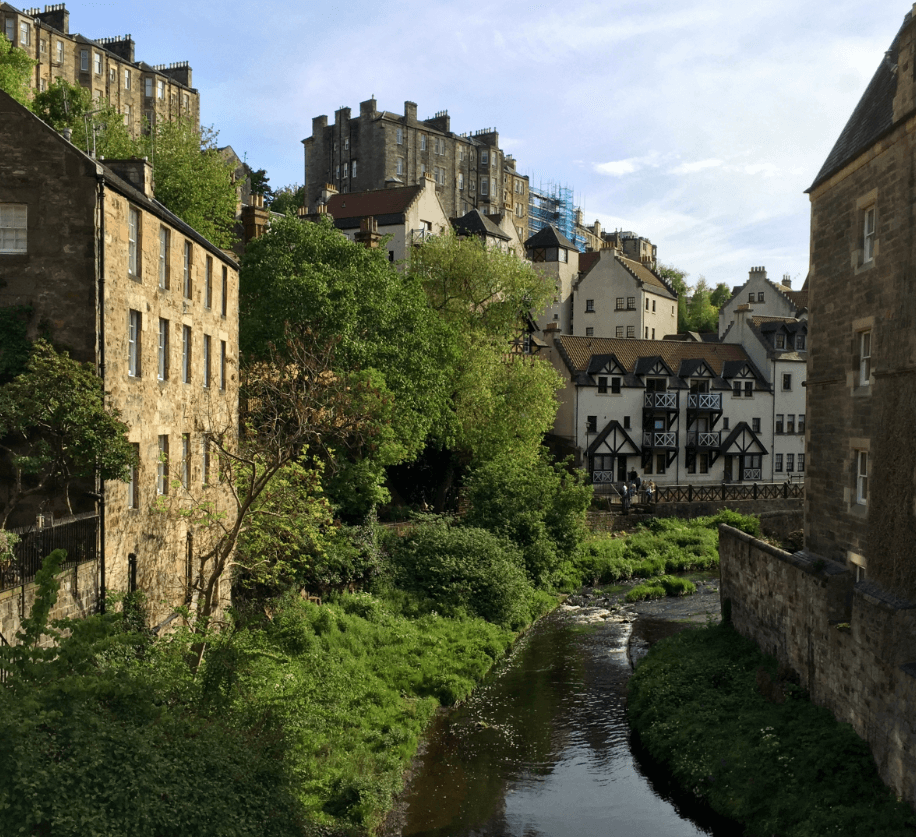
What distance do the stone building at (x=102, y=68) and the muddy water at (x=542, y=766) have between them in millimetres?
57247

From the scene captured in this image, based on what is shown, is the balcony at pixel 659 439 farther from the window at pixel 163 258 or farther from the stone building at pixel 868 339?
the window at pixel 163 258

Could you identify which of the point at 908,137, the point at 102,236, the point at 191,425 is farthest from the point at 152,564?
the point at 908,137

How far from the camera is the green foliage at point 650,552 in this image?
41219 millimetres

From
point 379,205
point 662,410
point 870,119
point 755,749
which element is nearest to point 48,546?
point 755,749

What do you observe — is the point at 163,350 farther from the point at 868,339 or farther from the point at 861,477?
the point at 861,477

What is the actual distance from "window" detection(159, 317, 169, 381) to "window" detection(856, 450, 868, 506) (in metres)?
16.8

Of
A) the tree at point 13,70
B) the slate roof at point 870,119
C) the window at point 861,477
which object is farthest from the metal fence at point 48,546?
the tree at point 13,70

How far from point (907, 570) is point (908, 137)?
27.7ft

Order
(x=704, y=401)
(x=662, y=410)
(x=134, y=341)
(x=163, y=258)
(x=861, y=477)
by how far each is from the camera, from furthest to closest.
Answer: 1. (x=704, y=401)
2. (x=662, y=410)
3. (x=163, y=258)
4. (x=134, y=341)
5. (x=861, y=477)

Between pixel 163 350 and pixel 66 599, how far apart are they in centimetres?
784

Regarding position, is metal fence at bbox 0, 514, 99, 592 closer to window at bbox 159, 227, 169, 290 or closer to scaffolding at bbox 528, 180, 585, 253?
window at bbox 159, 227, 169, 290

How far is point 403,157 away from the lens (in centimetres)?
9050

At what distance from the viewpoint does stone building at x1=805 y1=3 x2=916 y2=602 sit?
712 inches

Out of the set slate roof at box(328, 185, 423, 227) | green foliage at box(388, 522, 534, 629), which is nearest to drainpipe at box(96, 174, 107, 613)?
green foliage at box(388, 522, 534, 629)
